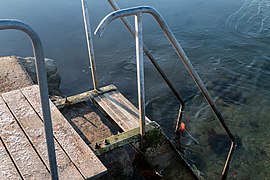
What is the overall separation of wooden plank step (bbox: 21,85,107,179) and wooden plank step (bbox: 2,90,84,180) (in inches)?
1.8

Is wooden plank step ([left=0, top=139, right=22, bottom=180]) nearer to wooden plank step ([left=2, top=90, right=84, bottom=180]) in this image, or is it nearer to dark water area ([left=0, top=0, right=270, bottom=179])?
wooden plank step ([left=2, top=90, right=84, bottom=180])

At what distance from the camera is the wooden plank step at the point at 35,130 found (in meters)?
2.65

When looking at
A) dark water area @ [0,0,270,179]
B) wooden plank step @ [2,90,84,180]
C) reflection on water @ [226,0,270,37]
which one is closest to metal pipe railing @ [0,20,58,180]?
wooden plank step @ [2,90,84,180]

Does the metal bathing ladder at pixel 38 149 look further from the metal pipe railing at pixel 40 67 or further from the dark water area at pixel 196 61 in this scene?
the dark water area at pixel 196 61

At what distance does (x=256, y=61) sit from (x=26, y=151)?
769 cm

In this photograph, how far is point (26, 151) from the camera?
9.09 feet

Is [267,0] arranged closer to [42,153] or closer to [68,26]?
[68,26]

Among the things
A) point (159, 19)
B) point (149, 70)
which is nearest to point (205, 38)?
point (149, 70)

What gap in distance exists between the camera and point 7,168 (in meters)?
2.61

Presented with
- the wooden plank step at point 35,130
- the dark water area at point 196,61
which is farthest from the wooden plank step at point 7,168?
the dark water area at point 196,61

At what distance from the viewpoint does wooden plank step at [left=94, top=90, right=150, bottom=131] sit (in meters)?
4.21

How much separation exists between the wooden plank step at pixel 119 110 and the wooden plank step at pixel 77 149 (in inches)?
43.7

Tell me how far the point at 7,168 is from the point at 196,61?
281 inches

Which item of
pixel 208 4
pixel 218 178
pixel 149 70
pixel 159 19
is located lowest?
pixel 218 178
